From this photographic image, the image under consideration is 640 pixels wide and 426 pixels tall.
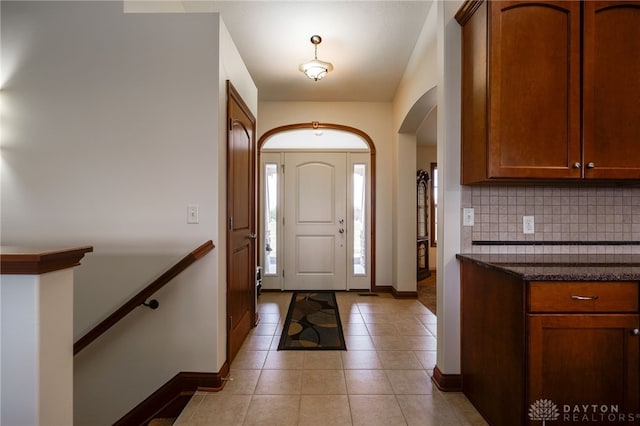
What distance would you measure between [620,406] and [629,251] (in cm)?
115

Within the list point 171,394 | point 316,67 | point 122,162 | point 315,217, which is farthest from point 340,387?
point 315,217

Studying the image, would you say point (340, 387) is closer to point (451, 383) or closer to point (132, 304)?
point (451, 383)

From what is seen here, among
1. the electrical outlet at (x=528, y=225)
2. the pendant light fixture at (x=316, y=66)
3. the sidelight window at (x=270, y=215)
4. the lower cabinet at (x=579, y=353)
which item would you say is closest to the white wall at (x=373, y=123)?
the sidelight window at (x=270, y=215)

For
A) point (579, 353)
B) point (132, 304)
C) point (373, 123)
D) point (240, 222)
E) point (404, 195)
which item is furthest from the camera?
point (373, 123)

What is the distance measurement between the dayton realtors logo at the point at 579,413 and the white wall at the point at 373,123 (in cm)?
337

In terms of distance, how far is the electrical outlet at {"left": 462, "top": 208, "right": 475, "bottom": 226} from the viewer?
214 cm

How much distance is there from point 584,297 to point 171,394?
242cm

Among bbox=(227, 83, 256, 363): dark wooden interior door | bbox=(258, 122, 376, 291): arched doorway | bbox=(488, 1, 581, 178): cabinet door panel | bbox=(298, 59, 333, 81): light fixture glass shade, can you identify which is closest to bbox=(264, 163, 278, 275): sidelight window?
bbox=(258, 122, 376, 291): arched doorway

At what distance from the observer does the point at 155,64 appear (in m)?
2.19

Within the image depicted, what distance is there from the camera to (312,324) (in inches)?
137

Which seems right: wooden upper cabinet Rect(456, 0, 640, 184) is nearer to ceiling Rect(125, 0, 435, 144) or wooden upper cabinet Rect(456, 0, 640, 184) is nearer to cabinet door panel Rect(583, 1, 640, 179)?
cabinet door panel Rect(583, 1, 640, 179)

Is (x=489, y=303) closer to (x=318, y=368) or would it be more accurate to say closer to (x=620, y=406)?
(x=620, y=406)

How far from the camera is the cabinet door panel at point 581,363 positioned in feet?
4.78

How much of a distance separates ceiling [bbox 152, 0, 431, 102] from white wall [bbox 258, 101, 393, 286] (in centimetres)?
44
